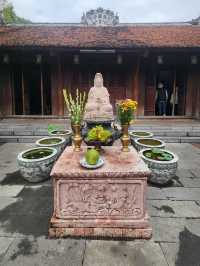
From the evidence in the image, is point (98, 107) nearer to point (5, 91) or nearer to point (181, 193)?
point (181, 193)

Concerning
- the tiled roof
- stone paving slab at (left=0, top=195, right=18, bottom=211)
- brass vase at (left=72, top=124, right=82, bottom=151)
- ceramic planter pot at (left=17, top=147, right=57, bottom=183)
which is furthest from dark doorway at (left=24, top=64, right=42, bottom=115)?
stone paving slab at (left=0, top=195, right=18, bottom=211)

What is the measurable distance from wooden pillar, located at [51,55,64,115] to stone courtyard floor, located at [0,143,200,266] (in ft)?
20.6

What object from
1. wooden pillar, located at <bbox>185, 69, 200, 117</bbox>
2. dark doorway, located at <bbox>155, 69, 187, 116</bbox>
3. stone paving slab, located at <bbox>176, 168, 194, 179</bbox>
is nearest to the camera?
stone paving slab, located at <bbox>176, 168, 194, 179</bbox>

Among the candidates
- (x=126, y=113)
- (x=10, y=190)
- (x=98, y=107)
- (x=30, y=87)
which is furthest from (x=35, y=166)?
(x=30, y=87)

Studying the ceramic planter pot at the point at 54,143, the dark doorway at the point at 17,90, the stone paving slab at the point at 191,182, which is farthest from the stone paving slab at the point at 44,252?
the dark doorway at the point at 17,90

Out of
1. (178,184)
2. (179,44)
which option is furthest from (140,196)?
(179,44)

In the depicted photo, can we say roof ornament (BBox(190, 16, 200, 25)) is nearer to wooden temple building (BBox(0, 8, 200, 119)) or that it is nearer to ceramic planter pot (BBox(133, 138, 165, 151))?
wooden temple building (BBox(0, 8, 200, 119))

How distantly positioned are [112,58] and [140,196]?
8.42 m

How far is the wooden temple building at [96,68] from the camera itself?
967 cm

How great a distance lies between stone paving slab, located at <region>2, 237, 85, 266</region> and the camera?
→ 2.49m

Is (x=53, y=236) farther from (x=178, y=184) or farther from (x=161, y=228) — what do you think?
(x=178, y=184)

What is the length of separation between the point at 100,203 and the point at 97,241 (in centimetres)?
45

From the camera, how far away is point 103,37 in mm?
10180

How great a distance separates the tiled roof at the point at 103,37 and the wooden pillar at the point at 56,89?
118cm
